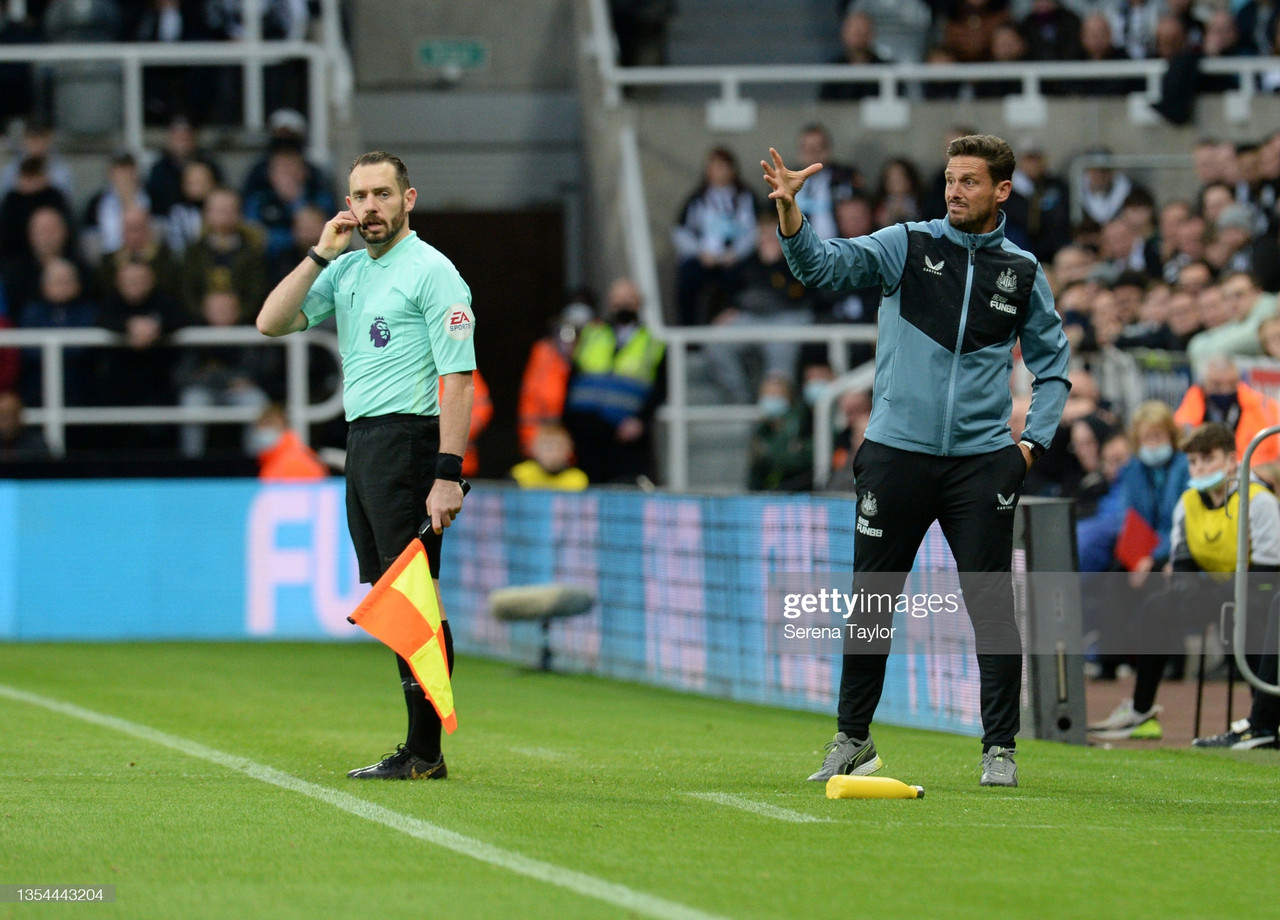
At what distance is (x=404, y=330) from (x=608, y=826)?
6.69 feet

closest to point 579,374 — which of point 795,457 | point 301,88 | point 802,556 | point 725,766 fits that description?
point 795,457

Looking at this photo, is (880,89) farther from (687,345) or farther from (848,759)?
(848,759)

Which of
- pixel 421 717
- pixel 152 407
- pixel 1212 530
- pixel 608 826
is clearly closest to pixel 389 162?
pixel 421 717

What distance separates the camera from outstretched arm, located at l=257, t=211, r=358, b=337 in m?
7.65

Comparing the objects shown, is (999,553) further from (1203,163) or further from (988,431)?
(1203,163)

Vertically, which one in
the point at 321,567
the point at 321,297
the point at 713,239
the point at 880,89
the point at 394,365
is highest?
the point at 880,89

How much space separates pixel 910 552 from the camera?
7566 millimetres

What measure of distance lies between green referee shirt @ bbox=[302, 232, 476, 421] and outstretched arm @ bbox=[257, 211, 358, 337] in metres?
0.13

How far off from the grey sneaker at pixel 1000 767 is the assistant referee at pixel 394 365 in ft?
6.59

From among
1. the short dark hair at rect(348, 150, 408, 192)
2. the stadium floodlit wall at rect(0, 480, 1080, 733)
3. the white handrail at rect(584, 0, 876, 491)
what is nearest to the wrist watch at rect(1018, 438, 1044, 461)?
the short dark hair at rect(348, 150, 408, 192)

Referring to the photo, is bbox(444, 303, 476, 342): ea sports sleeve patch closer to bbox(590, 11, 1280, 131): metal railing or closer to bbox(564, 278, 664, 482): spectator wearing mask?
bbox(564, 278, 664, 482): spectator wearing mask

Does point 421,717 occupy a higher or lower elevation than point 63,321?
lower

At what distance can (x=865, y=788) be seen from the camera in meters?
7.28

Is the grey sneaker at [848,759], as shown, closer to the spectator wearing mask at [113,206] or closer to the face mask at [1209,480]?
the face mask at [1209,480]
